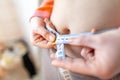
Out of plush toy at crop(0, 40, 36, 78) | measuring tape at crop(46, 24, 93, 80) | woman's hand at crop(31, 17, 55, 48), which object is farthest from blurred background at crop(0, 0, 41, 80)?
measuring tape at crop(46, 24, 93, 80)

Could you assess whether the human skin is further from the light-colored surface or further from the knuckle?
the light-colored surface

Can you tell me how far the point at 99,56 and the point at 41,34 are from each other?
0.23 meters

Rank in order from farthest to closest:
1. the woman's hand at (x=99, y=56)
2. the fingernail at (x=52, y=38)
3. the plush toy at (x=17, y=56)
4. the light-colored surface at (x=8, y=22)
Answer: the light-colored surface at (x=8, y=22) < the plush toy at (x=17, y=56) < the fingernail at (x=52, y=38) < the woman's hand at (x=99, y=56)

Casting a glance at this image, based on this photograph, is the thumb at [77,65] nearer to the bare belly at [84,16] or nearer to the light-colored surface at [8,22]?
the bare belly at [84,16]

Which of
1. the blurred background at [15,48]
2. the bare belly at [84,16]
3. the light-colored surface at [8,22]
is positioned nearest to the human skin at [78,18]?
the bare belly at [84,16]

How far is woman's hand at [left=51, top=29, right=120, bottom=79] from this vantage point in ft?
1.73

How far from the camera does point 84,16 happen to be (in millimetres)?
623

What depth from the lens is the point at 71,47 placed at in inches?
25.4

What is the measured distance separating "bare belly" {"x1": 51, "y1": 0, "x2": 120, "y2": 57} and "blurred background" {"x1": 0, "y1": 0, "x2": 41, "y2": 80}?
88 cm

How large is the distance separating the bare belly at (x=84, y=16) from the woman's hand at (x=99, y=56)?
0.16 ft

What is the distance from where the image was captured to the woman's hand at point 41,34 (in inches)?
26.9

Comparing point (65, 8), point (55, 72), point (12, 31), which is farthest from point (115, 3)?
point (12, 31)

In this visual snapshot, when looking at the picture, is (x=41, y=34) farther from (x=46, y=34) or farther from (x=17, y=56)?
(x=17, y=56)

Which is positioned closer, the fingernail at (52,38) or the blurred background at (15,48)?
the fingernail at (52,38)
